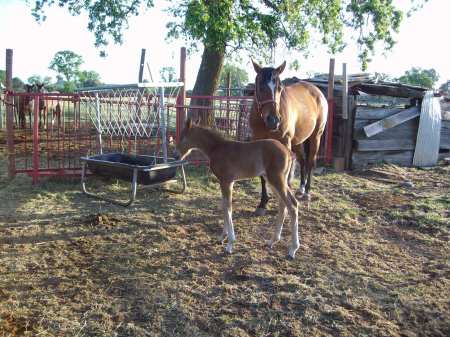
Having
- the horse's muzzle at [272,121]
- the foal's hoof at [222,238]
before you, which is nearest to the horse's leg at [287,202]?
the foal's hoof at [222,238]

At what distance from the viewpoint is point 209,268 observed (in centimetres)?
424

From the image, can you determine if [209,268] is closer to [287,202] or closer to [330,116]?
[287,202]

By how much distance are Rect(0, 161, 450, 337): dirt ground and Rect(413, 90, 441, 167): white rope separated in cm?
419

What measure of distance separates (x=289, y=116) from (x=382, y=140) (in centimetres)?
528

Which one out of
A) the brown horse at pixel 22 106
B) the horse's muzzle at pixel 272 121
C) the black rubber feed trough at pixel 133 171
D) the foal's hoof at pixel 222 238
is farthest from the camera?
the brown horse at pixel 22 106

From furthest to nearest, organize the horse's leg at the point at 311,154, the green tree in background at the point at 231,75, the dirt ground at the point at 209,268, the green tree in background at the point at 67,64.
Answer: the green tree in background at the point at 67,64
the green tree in background at the point at 231,75
the horse's leg at the point at 311,154
the dirt ground at the point at 209,268

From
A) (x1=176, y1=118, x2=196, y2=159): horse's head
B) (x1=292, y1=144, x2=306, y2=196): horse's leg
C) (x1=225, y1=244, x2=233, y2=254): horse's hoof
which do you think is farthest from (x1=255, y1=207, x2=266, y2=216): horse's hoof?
(x1=176, y1=118, x2=196, y2=159): horse's head

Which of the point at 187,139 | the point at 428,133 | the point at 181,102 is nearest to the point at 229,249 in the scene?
the point at 187,139

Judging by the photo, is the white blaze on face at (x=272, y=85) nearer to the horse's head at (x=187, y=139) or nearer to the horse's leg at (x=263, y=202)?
the horse's head at (x=187, y=139)

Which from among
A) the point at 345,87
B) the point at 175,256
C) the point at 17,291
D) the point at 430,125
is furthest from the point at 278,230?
the point at 430,125

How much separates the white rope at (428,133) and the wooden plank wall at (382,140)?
15cm

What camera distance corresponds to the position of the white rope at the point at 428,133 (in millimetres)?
10867

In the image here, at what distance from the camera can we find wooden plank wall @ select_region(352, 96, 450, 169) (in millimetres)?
10281

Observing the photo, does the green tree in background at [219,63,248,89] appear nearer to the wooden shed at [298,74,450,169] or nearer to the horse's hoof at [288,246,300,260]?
the wooden shed at [298,74,450,169]
